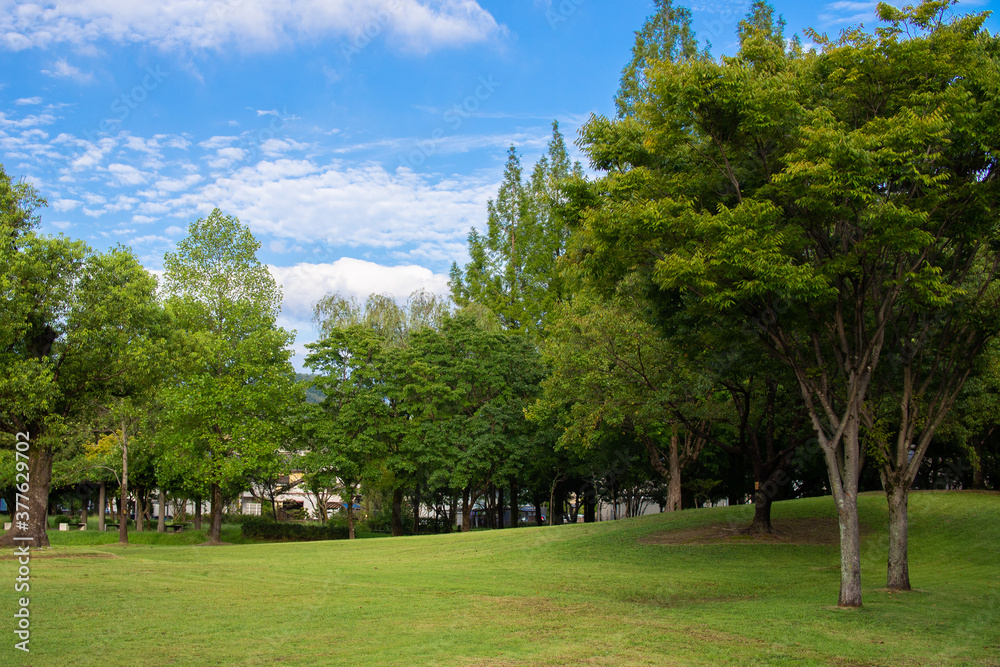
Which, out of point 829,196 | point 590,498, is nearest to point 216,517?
point 590,498

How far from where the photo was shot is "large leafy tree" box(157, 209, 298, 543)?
35.2 m

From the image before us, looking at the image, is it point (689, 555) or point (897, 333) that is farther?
point (689, 555)

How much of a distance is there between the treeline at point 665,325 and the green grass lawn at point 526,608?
261cm

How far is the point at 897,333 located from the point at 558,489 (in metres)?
40.8

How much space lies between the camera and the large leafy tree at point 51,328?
22.0 m

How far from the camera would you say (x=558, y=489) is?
53844mm

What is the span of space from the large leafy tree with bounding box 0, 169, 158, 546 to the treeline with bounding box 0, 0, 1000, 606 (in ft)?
0.32

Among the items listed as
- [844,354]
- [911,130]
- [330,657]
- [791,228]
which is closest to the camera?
[330,657]

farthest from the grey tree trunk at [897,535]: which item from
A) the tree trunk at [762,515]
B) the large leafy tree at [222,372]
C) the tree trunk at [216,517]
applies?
the tree trunk at [216,517]

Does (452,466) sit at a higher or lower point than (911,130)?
lower

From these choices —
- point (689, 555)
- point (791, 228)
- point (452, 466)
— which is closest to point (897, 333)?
point (791, 228)

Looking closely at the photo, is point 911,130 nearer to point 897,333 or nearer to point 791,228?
point 791,228

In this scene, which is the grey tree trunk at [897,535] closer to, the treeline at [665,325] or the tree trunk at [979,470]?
the treeline at [665,325]

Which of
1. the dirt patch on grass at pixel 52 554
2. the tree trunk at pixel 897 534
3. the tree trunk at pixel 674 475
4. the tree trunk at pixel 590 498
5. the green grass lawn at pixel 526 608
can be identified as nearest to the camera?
the green grass lawn at pixel 526 608
